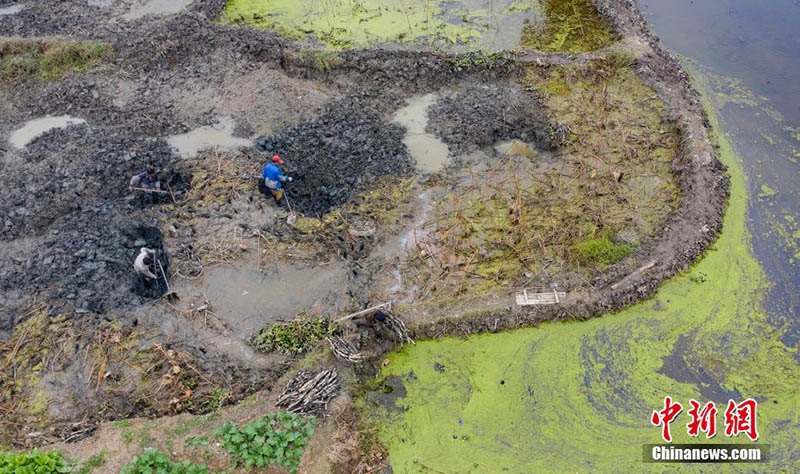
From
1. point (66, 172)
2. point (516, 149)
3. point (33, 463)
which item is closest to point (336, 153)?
point (516, 149)

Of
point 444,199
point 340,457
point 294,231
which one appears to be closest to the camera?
point 340,457

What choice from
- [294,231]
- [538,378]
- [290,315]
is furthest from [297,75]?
[538,378]

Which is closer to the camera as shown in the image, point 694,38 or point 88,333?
point 88,333

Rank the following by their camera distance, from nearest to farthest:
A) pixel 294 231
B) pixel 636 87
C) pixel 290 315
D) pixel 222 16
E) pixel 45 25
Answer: pixel 290 315 → pixel 294 231 → pixel 636 87 → pixel 45 25 → pixel 222 16

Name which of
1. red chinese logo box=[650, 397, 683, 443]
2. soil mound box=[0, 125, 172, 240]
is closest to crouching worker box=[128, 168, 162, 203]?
soil mound box=[0, 125, 172, 240]

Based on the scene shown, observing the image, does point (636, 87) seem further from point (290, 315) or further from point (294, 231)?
point (290, 315)

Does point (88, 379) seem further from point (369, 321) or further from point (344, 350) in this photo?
point (369, 321)
